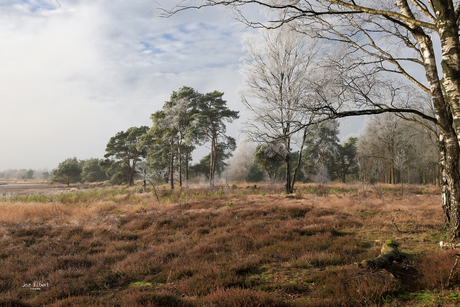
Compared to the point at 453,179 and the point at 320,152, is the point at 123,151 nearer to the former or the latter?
the point at 320,152

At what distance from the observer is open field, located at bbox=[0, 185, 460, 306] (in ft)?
12.1

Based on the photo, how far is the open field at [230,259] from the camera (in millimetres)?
3691

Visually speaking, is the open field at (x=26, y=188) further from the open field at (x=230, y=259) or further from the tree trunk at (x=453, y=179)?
the tree trunk at (x=453, y=179)

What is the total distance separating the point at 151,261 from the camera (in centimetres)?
622

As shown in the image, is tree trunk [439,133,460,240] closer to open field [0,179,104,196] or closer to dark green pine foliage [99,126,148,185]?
open field [0,179,104,196]

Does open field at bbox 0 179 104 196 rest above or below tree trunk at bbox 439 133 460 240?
below

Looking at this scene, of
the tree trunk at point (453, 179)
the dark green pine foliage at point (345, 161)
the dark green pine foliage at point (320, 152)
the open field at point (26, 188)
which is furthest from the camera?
the dark green pine foliage at point (345, 161)

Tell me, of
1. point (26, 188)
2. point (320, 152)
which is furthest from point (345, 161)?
point (26, 188)

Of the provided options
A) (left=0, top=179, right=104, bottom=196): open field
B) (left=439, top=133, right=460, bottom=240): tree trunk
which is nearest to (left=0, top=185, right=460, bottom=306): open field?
(left=439, top=133, right=460, bottom=240): tree trunk

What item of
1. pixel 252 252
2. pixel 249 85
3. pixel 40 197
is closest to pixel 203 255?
pixel 252 252

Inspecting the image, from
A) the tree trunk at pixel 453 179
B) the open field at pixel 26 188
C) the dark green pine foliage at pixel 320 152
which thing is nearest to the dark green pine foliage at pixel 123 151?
the open field at pixel 26 188

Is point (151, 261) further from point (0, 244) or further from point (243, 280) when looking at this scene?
point (0, 244)

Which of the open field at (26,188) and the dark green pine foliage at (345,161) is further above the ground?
the dark green pine foliage at (345,161)

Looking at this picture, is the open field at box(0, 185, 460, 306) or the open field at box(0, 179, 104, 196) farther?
the open field at box(0, 179, 104, 196)
